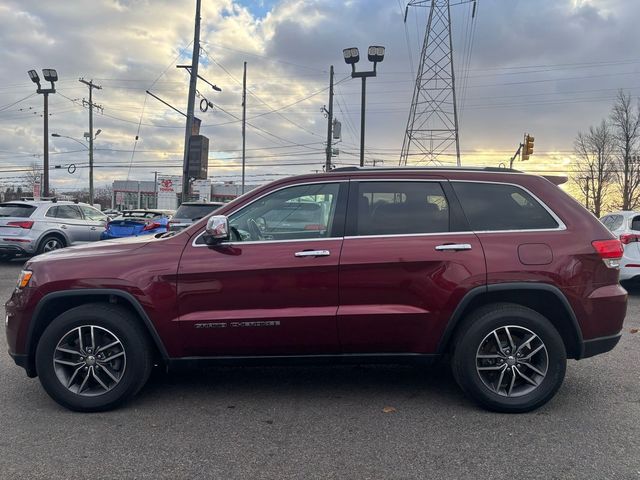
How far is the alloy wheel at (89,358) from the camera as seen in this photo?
3814 mm

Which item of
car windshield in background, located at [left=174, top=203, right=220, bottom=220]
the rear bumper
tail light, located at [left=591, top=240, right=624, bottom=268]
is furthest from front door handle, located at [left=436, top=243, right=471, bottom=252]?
car windshield in background, located at [left=174, top=203, right=220, bottom=220]

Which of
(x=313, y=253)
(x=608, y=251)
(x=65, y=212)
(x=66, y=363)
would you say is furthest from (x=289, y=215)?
(x=65, y=212)

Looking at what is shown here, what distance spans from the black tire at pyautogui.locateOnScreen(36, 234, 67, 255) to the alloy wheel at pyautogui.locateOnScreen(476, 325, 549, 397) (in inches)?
435

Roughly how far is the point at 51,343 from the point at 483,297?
320 cm

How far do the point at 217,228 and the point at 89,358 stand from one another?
1.38m

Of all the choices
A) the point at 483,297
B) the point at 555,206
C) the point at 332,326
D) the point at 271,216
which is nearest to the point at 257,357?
the point at 332,326

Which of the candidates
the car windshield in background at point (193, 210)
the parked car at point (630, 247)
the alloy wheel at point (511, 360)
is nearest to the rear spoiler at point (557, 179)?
the alloy wheel at point (511, 360)

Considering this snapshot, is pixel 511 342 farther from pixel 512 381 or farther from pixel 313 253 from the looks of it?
pixel 313 253

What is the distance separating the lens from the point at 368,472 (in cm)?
301

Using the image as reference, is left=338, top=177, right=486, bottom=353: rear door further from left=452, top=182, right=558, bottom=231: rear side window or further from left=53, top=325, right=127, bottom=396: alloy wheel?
left=53, top=325, right=127, bottom=396: alloy wheel

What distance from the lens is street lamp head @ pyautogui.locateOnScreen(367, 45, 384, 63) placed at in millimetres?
19562

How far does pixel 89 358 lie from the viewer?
3820mm

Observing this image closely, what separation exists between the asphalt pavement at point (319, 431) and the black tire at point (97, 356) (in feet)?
0.44

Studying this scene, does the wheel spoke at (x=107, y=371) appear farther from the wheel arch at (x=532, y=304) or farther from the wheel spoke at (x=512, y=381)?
the wheel spoke at (x=512, y=381)
